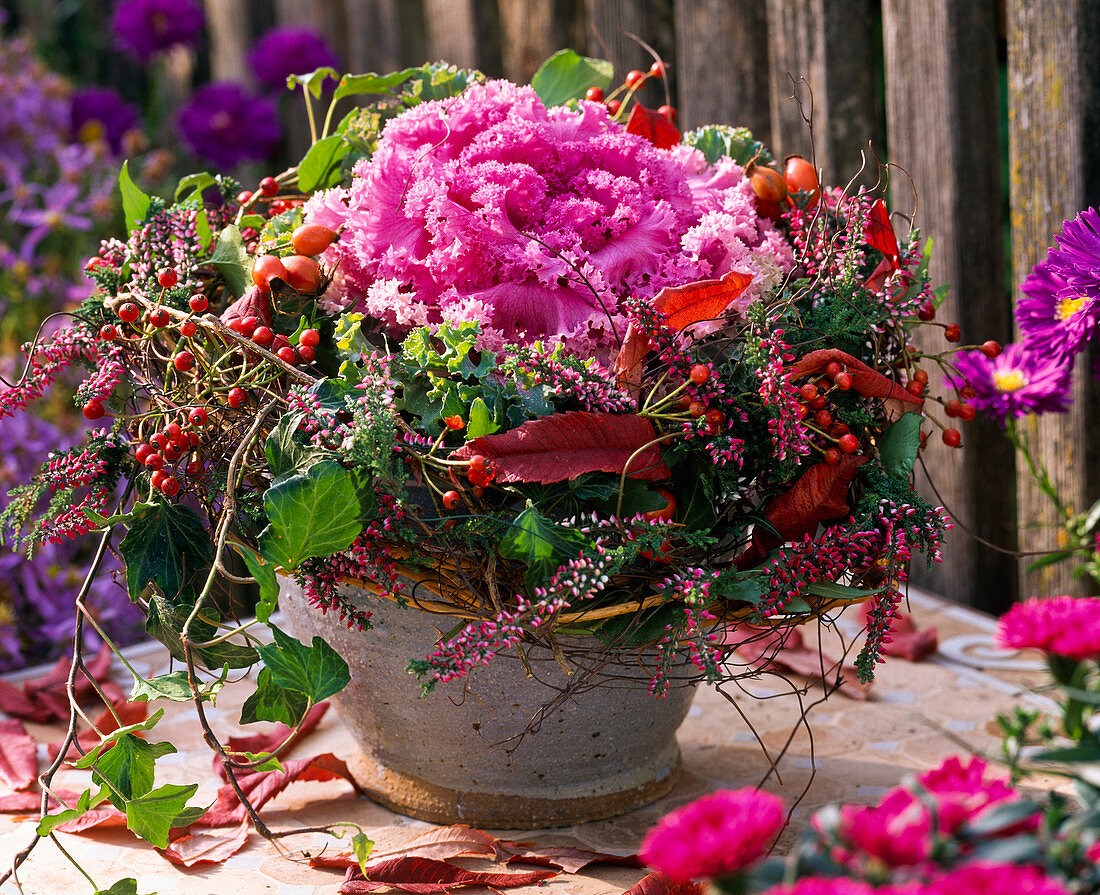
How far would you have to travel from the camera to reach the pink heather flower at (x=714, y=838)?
0.47 meters

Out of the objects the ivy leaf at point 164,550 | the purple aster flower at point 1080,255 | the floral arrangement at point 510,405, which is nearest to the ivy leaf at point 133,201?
the floral arrangement at point 510,405

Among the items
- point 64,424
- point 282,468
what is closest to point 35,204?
point 64,424

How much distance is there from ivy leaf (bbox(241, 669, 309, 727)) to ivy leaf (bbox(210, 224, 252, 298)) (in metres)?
0.45

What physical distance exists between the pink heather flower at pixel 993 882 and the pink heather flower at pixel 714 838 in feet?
0.23

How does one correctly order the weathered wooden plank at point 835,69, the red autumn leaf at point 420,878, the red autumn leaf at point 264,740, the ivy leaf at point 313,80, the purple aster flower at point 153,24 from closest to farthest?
1. the red autumn leaf at point 420,878
2. the ivy leaf at point 313,80
3. the red autumn leaf at point 264,740
4. the weathered wooden plank at point 835,69
5. the purple aster flower at point 153,24

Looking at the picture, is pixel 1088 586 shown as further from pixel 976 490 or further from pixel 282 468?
pixel 282 468

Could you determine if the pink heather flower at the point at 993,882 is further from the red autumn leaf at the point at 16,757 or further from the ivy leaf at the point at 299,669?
the red autumn leaf at the point at 16,757

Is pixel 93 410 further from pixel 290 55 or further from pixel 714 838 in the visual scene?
pixel 290 55

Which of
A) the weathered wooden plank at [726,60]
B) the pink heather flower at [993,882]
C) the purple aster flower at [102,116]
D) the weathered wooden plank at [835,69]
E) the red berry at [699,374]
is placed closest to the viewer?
the pink heather flower at [993,882]

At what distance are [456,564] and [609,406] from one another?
19 cm

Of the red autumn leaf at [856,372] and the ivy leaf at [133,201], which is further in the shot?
the ivy leaf at [133,201]

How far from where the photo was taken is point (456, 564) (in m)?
0.92

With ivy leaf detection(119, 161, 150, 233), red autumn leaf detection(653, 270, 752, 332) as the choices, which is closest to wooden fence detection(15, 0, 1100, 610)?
red autumn leaf detection(653, 270, 752, 332)

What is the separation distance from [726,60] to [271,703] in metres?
1.55
